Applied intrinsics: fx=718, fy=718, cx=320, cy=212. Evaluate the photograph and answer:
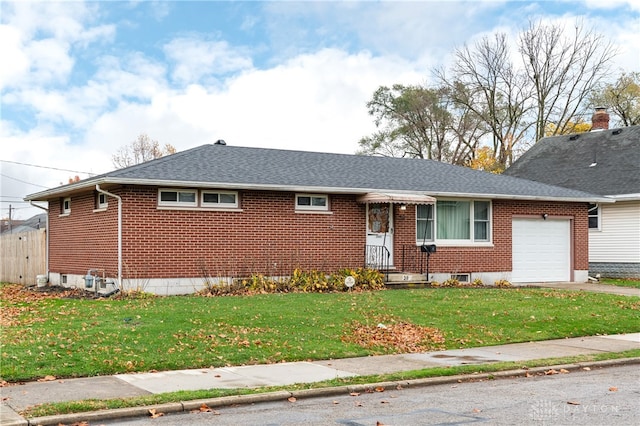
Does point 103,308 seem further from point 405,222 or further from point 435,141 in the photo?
point 435,141

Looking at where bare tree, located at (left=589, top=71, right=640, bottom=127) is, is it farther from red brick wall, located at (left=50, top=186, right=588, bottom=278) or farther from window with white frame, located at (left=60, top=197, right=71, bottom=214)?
window with white frame, located at (left=60, top=197, right=71, bottom=214)

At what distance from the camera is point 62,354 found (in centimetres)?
1021

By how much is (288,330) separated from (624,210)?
19251 mm

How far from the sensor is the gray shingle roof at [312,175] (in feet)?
61.4

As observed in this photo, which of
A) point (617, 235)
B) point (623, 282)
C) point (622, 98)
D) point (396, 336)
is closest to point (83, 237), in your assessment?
point (396, 336)

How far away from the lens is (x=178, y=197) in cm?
1875

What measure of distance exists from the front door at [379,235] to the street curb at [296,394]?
426 inches

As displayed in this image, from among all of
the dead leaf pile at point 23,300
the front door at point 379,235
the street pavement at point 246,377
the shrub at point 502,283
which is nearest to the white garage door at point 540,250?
the shrub at point 502,283

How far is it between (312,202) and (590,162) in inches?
637

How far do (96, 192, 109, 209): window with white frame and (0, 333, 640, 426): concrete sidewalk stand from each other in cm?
1056

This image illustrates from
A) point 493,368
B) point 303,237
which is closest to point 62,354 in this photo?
point 493,368

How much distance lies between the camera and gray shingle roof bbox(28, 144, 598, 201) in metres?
18.7

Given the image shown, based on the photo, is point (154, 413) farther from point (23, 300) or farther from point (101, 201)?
point (101, 201)

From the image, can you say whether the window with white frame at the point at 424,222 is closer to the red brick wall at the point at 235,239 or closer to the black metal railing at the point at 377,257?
the red brick wall at the point at 235,239
